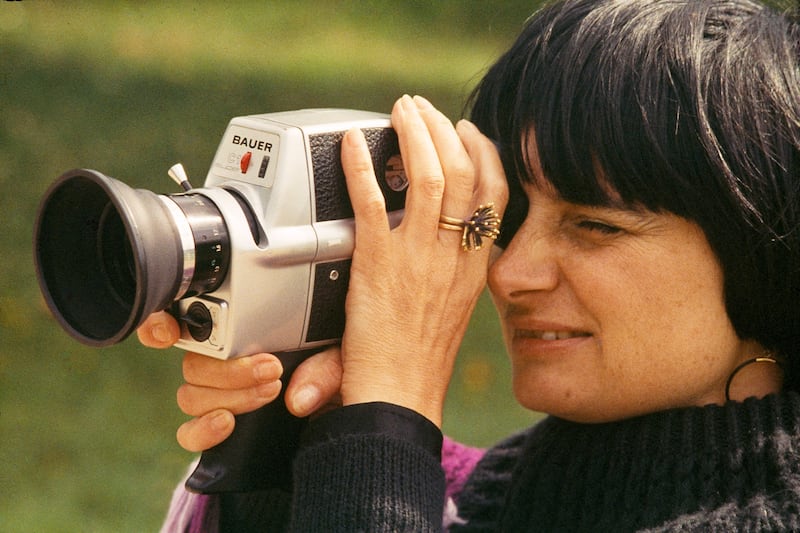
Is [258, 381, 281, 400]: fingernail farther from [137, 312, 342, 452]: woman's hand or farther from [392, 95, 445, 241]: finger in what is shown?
[392, 95, 445, 241]: finger

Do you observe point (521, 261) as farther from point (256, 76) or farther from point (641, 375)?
point (256, 76)

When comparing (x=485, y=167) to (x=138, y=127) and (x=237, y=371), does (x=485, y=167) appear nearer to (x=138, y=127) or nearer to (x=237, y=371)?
(x=237, y=371)

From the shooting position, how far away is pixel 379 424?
5.45 ft

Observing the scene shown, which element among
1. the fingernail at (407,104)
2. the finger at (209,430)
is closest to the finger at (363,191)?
the fingernail at (407,104)

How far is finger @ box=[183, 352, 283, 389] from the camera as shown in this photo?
162cm

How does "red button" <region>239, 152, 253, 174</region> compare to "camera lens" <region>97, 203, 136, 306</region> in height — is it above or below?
above

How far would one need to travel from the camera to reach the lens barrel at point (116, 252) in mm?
1454

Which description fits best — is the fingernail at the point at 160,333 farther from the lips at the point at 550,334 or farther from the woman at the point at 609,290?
the lips at the point at 550,334

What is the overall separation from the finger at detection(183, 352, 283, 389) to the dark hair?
0.47 m

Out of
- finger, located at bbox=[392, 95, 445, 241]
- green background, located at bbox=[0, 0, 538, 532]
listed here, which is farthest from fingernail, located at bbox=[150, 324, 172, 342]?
green background, located at bbox=[0, 0, 538, 532]

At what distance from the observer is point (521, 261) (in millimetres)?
1786

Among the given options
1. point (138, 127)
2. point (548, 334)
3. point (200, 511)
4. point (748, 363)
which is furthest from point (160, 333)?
point (138, 127)

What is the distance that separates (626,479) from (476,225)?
0.42 metres

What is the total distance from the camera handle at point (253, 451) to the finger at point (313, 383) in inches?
0.5
